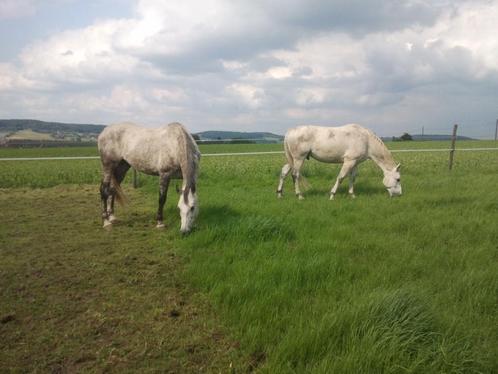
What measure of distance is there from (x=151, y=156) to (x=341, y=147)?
5.25m

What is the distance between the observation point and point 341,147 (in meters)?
9.76

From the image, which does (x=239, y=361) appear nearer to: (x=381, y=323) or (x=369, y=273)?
(x=381, y=323)

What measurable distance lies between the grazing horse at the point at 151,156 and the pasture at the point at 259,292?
0.66m

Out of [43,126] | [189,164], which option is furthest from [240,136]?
[43,126]

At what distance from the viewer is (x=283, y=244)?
5242mm

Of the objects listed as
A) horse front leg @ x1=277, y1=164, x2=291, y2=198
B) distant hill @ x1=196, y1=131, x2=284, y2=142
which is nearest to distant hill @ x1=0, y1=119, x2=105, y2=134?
distant hill @ x1=196, y1=131, x2=284, y2=142

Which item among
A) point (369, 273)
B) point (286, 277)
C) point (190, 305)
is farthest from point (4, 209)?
point (369, 273)

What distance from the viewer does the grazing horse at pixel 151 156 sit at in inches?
264

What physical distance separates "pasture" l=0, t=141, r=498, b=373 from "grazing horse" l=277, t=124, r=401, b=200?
207 cm

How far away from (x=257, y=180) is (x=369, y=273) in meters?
9.13

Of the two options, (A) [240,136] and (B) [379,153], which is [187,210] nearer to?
(B) [379,153]

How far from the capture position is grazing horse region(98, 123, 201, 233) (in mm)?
6711

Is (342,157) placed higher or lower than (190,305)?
higher

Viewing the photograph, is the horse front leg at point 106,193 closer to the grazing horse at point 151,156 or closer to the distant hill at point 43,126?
the grazing horse at point 151,156
